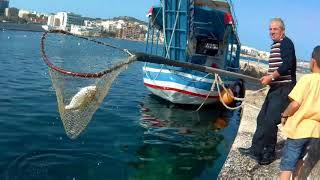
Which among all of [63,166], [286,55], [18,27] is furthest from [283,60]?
[18,27]

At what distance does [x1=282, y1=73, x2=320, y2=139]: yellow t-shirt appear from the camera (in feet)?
20.9

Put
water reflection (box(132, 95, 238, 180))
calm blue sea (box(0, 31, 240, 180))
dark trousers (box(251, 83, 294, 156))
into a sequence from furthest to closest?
water reflection (box(132, 95, 238, 180)), calm blue sea (box(0, 31, 240, 180)), dark trousers (box(251, 83, 294, 156))

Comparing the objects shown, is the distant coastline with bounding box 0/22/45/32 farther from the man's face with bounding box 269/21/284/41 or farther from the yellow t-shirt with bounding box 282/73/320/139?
the yellow t-shirt with bounding box 282/73/320/139

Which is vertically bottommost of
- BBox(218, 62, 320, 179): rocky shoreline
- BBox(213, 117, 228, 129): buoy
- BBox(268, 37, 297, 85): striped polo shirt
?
BBox(213, 117, 228, 129): buoy

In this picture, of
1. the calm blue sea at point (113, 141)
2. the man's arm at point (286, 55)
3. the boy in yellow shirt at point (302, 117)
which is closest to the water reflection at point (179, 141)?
the calm blue sea at point (113, 141)

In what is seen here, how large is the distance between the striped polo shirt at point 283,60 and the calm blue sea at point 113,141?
11.9ft

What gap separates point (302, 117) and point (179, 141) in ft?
24.6

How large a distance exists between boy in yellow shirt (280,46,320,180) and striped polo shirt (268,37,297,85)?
905mm

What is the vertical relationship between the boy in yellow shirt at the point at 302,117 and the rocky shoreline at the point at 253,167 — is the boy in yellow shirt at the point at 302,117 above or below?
above

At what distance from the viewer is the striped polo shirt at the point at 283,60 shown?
7.53 metres

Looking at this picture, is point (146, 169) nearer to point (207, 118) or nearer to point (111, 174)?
point (111, 174)

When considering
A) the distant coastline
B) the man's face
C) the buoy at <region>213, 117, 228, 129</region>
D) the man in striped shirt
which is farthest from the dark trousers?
the distant coastline

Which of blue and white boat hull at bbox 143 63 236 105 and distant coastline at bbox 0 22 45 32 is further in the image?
distant coastline at bbox 0 22 45 32

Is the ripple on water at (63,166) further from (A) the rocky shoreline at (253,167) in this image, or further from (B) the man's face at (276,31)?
(B) the man's face at (276,31)
